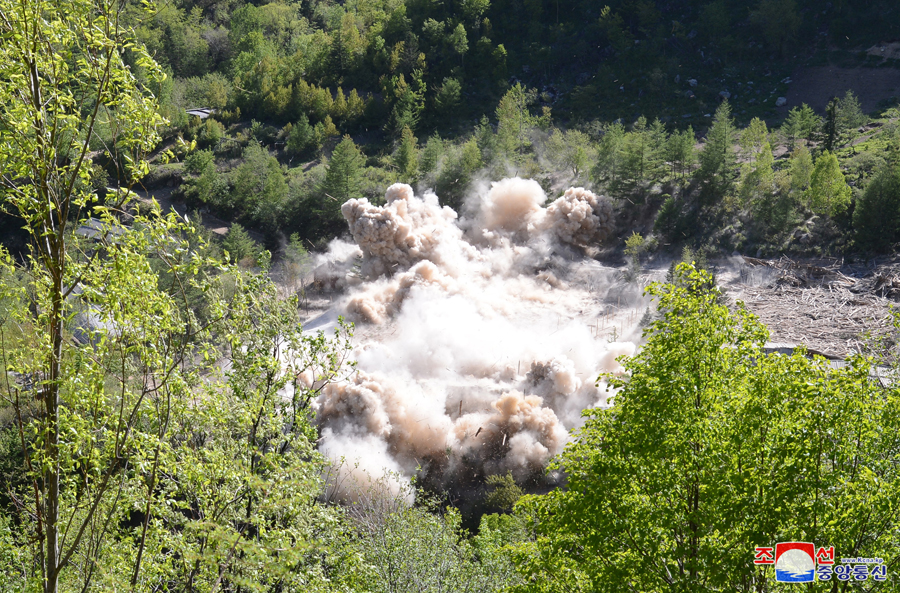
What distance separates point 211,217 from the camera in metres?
58.3

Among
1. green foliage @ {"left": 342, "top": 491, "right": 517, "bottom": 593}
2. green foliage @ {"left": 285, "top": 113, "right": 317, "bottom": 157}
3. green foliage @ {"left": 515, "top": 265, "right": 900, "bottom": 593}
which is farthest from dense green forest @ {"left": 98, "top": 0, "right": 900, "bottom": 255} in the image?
green foliage @ {"left": 515, "top": 265, "right": 900, "bottom": 593}

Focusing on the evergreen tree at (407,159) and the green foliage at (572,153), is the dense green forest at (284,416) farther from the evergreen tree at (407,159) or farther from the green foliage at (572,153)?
the evergreen tree at (407,159)

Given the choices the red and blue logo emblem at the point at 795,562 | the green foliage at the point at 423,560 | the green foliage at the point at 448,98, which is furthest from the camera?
the green foliage at the point at 448,98

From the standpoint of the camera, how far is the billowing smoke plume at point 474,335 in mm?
29281

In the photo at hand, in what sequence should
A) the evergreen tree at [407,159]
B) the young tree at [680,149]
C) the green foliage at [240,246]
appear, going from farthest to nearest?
1. the evergreen tree at [407,159]
2. the young tree at [680,149]
3. the green foliage at [240,246]

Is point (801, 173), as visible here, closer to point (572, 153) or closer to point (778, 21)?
point (572, 153)

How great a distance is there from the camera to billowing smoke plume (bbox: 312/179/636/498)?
1153 inches

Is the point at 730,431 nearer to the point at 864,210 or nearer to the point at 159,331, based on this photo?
the point at 159,331

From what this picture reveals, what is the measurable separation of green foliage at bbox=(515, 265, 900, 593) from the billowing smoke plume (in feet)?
46.4

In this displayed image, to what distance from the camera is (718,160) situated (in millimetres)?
42750

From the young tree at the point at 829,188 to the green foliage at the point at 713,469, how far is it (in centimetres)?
3114

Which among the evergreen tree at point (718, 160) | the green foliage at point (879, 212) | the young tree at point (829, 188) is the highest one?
the evergreen tree at point (718, 160)

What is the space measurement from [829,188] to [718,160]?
6517mm

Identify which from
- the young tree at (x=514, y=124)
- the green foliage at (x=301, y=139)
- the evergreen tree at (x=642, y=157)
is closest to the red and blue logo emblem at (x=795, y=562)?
the evergreen tree at (x=642, y=157)
